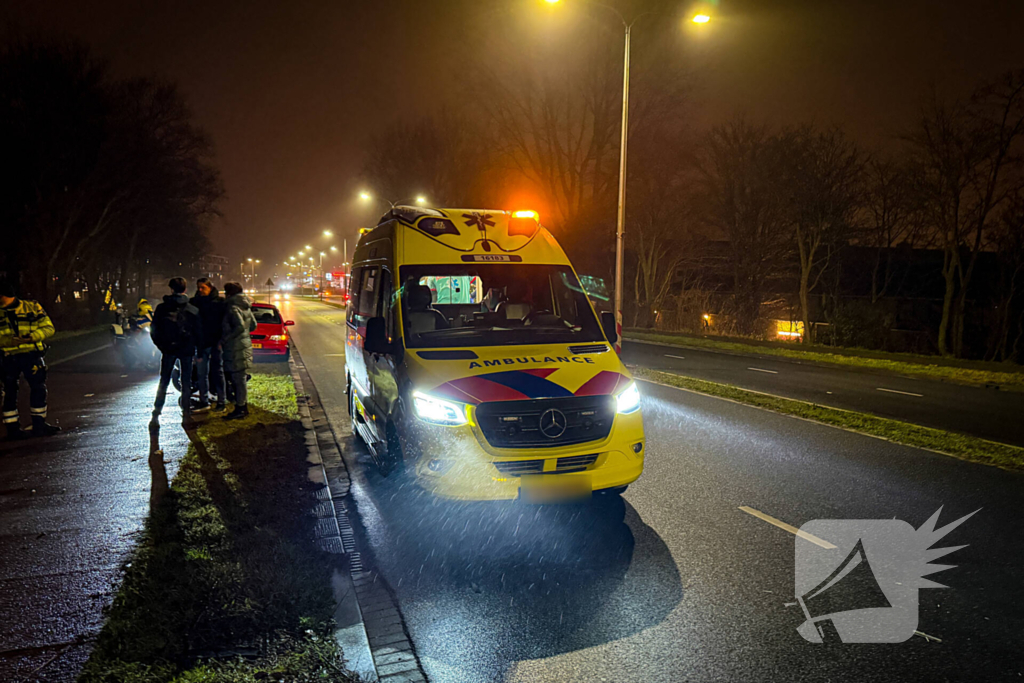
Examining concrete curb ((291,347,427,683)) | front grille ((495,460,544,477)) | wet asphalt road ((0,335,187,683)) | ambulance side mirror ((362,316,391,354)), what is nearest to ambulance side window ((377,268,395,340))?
ambulance side mirror ((362,316,391,354))

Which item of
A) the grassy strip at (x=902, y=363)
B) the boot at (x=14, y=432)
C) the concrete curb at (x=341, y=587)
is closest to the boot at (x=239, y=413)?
the concrete curb at (x=341, y=587)

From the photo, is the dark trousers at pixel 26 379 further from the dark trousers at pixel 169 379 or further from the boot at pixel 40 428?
the dark trousers at pixel 169 379

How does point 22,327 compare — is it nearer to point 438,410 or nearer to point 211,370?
point 211,370

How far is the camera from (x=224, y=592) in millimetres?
4121

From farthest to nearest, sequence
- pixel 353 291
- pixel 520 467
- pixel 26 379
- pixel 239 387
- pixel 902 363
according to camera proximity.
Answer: pixel 902 363
pixel 239 387
pixel 353 291
pixel 26 379
pixel 520 467

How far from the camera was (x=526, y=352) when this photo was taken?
5.74 m

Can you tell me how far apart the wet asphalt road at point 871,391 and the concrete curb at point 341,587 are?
8674 mm

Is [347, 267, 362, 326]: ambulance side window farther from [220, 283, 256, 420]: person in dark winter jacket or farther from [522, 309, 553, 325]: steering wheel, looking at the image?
[522, 309, 553, 325]: steering wheel

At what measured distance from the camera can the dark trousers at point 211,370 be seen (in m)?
9.78

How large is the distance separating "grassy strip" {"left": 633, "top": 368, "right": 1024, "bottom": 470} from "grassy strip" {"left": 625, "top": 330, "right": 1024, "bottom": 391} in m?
6.96

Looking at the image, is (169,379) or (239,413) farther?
(239,413)

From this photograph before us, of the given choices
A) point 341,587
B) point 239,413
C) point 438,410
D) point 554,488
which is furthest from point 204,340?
point 554,488

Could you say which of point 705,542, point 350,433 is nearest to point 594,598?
point 705,542

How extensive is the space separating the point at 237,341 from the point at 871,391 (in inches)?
470
